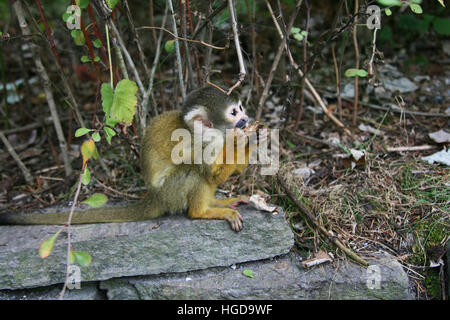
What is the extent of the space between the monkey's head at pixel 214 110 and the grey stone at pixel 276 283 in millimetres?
974

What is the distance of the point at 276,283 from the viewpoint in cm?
267

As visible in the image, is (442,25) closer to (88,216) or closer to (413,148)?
(413,148)

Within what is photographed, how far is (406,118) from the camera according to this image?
387 cm

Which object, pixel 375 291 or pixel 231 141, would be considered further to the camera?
pixel 231 141

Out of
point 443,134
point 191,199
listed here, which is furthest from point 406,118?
point 191,199

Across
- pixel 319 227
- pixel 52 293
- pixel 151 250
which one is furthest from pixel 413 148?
pixel 52 293

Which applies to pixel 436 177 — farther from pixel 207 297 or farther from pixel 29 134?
pixel 29 134

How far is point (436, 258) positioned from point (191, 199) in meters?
1.63

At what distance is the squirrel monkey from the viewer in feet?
8.91

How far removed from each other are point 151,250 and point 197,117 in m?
0.93

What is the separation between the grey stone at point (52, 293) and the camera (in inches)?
108

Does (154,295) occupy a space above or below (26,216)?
below

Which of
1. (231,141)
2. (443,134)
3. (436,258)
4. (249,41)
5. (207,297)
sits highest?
(249,41)

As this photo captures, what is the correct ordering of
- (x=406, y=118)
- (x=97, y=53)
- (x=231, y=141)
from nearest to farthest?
(x=231, y=141)
(x=97, y=53)
(x=406, y=118)
